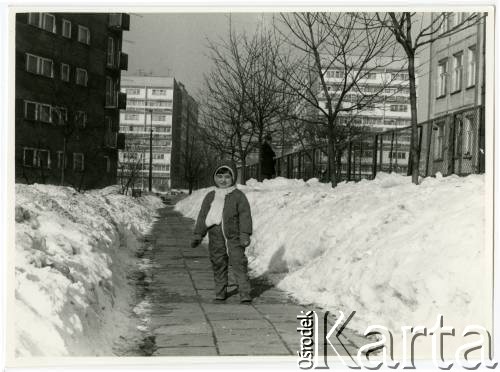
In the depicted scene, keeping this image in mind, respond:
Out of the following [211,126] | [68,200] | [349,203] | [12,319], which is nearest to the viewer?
[12,319]

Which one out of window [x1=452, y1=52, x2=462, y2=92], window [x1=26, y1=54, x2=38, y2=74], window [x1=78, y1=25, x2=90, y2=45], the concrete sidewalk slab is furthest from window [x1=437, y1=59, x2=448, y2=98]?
the concrete sidewalk slab

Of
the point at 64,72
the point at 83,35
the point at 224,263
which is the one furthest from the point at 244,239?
the point at 83,35

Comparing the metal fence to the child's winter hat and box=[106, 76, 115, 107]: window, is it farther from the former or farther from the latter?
box=[106, 76, 115, 107]: window

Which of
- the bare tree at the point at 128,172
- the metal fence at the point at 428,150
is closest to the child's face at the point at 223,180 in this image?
the metal fence at the point at 428,150

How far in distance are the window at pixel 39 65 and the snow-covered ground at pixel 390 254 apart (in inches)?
846

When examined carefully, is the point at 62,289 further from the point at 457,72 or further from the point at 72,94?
the point at 457,72

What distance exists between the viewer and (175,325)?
6383 mm

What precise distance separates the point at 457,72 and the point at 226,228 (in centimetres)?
Result: 2760

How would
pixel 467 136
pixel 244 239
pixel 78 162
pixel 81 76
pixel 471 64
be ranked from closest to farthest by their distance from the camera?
pixel 244 239 < pixel 467 136 < pixel 471 64 < pixel 78 162 < pixel 81 76

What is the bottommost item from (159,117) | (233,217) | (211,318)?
(211,318)

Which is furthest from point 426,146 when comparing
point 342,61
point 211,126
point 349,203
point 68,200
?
point 211,126

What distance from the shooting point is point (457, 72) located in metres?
32.6

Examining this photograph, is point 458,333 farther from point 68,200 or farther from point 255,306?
point 68,200

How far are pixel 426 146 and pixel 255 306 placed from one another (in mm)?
9161
